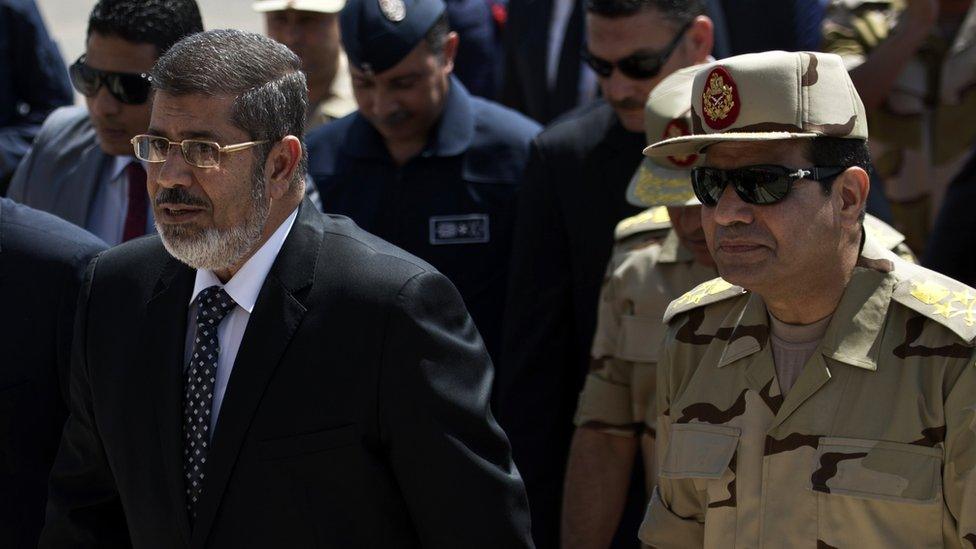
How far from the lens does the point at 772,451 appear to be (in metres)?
3.12

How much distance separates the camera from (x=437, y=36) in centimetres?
528

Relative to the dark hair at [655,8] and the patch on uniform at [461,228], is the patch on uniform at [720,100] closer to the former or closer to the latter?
the dark hair at [655,8]

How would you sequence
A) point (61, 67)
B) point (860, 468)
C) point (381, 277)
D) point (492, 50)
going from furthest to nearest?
point (492, 50), point (61, 67), point (381, 277), point (860, 468)

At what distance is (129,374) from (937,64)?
11.1ft

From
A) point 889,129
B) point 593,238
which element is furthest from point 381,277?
point 889,129

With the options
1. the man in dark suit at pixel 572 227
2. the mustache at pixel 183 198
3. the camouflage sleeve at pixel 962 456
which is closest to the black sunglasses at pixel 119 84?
the man in dark suit at pixel 572 227

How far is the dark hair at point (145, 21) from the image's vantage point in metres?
4.79

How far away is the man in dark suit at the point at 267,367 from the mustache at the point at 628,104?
1500mm

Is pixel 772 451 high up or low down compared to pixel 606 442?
up

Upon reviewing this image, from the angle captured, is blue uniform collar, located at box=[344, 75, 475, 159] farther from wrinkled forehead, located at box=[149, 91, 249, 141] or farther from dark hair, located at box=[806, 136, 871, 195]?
dark hair, located at box=[806, 136, 871, 195]

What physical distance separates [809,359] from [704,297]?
372mm

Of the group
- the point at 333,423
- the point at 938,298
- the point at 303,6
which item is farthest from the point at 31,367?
the point at 303,6

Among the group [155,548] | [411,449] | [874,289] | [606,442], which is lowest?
[606,442]

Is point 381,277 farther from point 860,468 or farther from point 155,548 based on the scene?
point 860,468
